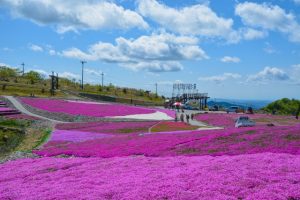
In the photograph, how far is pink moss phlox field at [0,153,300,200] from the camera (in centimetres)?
1347

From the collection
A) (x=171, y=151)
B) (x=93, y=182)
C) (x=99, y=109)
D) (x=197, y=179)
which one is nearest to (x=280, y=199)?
(x=197, y=179)

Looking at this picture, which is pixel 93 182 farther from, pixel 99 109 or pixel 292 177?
pixel 99 109

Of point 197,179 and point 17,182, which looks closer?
point 197,179

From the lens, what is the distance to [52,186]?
17.2 metres

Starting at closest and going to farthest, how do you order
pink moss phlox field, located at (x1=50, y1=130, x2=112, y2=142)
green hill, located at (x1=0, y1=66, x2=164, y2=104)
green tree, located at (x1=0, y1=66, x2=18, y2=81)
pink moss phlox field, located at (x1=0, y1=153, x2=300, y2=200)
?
1. pink moss phlox field, located at (x1=0, y1=153, x2=300, y2=200)
2. pink moss phlox field, located at (x1=50, y1=130, x2=112, y2=142)
3. green hill, located at (x1=0, y1=66, x2=164, y2=104)
4. green tree, located at (x1=0, y1=66, x2=18, y2=81)

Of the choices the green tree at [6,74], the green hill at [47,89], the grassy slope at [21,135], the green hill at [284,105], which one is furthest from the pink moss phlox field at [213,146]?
the green hill at [284,105]

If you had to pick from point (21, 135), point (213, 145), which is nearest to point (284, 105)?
point (21, 135)

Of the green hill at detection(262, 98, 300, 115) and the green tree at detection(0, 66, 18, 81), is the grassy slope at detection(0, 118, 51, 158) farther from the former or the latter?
the green hill at detection(262, 98, 300, 115)

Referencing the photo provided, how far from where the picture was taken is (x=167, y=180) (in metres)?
15.6

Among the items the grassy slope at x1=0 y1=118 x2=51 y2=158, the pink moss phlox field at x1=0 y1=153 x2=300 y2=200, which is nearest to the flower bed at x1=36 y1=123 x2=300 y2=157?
the pink moss phlox field at x1=0 y1=153 x2=300 y2=200

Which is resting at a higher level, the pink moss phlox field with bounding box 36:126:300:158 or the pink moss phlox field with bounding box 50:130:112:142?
the pink moss phlox field with bounding box 36:126:300:158

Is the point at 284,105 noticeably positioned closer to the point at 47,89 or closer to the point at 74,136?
the point at 47,89

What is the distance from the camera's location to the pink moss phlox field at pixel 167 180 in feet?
44.2

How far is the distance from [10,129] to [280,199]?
42821 millimetres
